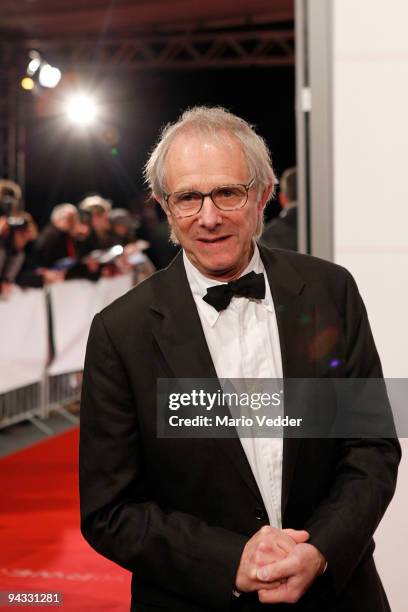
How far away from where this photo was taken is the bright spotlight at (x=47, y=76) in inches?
326

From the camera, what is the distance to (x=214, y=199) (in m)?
1.43

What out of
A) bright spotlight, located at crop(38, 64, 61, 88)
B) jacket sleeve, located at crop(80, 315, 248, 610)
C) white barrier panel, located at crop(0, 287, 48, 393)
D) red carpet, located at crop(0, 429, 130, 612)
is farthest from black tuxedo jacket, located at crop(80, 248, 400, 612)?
bright spotlight, located at crop(38, 64, 61, 88)

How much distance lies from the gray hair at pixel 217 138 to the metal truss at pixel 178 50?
876cm

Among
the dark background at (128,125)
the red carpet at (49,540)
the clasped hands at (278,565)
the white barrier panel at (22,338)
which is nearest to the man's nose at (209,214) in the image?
the clasped hands at (278,565)

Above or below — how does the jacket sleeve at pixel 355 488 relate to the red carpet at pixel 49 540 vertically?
above

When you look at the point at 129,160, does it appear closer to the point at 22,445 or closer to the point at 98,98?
the point at 98,98

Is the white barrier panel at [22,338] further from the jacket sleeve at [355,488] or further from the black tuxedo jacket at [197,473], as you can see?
the jacket sleeve at [355,488]

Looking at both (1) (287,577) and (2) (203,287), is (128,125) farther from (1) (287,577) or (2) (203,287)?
(1) (287,577)

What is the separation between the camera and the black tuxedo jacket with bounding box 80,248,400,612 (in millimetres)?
1405

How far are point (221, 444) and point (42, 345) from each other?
4.38 m

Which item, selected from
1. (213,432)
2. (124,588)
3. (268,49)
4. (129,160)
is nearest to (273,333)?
(213,432)

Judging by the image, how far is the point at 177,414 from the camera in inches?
57.8

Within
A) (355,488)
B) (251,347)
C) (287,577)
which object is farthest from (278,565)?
(251,347)

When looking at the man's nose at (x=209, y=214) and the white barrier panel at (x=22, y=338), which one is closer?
the man's nose at (x=209, y=214)
